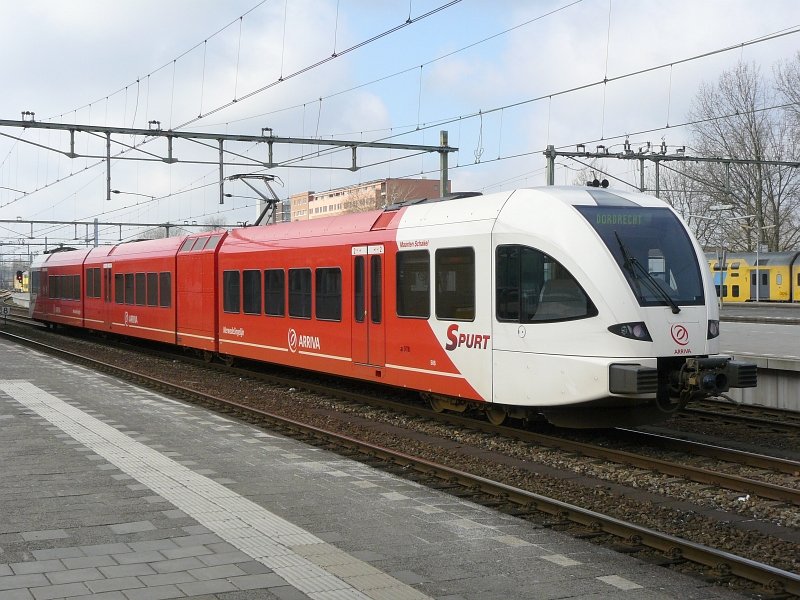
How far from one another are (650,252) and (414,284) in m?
3.41

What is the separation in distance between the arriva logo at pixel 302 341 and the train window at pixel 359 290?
152 centimetres

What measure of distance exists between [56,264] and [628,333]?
96.3 ft

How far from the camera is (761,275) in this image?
4981 cm

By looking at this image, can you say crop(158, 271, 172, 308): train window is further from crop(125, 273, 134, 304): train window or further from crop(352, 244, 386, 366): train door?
crop(352, 244, 386, 366): train door

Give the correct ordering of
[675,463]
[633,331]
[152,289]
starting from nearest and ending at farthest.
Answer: [675,463] < [633,331] < [152,289]

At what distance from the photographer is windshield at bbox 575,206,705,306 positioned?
9.99 m

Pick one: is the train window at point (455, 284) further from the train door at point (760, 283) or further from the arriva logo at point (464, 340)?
A: the train door at point (760, 283)

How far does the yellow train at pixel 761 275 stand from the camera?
157 ft

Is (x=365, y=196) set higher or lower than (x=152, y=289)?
higher

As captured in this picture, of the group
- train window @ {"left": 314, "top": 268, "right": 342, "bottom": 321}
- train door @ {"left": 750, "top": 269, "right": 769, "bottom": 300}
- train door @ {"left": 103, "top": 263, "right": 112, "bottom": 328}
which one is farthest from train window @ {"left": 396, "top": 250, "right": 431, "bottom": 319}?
train door @ {"left": 750, "top": 269, "right": 769, "bottom": 300}

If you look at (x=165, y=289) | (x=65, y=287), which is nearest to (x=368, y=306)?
(x=165, y=289)

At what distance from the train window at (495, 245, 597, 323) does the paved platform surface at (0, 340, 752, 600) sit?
267 cm

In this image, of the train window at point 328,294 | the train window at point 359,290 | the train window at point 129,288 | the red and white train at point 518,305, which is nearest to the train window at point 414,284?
the red and white train at point 518,305

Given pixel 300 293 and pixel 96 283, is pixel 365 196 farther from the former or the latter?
pixel 300 293
